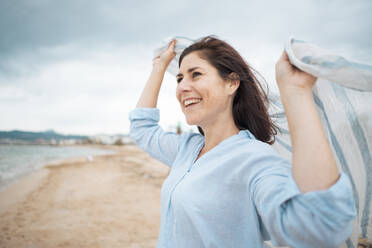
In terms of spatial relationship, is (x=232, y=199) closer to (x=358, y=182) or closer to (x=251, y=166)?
(x=251, y=166)

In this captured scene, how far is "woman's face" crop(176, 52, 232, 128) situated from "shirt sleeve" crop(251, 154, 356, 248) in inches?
29.1

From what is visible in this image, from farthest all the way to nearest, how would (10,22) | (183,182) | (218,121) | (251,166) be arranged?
(10,22) → (218,121) → (183,182) → (251,166)

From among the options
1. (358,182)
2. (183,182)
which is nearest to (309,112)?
(358,182)

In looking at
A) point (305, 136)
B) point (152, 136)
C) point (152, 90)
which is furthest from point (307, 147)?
point (152, 90)

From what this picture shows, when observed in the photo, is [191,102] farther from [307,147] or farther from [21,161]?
[21,161]

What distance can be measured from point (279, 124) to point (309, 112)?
0.87 metres

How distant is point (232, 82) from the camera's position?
1483 mm

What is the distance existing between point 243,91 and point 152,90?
36.1 inches

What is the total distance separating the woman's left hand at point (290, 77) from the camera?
78cm

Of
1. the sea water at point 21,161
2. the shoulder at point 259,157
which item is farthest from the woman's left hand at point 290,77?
the sea water at point 21,161

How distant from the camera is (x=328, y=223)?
62 cm

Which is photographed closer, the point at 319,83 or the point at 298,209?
the point at 298,209

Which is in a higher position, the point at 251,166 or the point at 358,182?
the point at 251,166

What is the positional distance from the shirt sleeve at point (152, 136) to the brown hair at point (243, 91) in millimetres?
661
